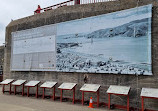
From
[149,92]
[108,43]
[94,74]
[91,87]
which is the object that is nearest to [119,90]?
[149,92]

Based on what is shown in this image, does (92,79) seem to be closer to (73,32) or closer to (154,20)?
(73,32)

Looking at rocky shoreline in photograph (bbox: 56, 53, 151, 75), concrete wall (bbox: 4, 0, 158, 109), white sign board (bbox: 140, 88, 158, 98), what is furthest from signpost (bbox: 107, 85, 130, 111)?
rocky shoreline in photograph (bbox: 56, 53, 151, 75)

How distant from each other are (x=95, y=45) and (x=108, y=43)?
2.62 ft

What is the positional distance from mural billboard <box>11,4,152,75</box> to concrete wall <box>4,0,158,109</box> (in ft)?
0.96

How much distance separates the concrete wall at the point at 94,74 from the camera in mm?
8266

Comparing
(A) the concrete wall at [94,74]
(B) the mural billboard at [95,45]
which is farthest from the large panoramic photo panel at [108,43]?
(A) the concrete wall at [94,74]

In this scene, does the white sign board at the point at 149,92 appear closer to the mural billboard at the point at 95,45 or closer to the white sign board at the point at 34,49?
the mural billboard at the point at 95,45

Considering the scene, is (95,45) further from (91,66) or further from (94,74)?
(94,74)

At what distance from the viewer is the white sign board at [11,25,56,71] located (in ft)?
39.1

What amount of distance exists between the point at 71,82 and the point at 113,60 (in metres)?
3.08

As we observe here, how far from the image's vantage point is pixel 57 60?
451 inches

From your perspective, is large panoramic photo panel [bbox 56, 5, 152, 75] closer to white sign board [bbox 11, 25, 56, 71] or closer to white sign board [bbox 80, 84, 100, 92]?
white sign board [bbox 11, 25, 56, 71]

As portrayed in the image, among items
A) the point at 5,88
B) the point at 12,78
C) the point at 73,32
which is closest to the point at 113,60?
the point at 73,32

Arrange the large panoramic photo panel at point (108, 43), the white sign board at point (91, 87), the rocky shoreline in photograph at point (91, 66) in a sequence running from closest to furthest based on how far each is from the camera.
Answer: the large panoramic photo panel at point (108, 43) → the rocky shoreline in photograph at point (91, 66) → the white sign board at point (91, 87)
